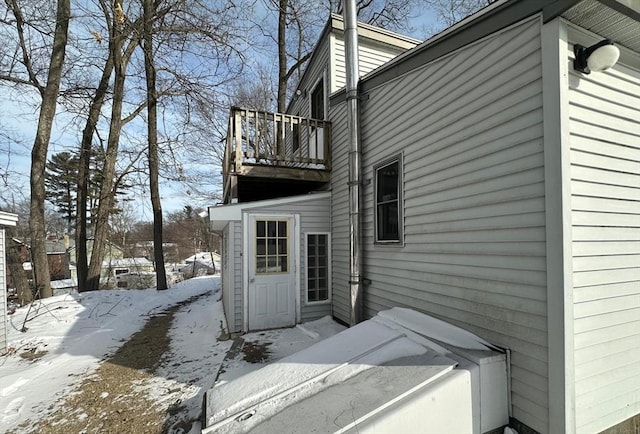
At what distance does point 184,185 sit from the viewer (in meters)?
13.6

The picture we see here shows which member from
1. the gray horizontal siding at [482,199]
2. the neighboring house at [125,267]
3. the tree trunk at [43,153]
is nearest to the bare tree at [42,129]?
the tree trunk at [43,153]

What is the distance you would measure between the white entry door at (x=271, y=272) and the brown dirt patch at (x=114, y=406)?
1.82 meters

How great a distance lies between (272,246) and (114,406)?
3.32m

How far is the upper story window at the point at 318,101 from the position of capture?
7.43 metres

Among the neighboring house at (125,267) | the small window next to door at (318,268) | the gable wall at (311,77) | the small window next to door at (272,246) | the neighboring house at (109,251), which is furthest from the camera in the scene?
the neighboring house at (125,267)

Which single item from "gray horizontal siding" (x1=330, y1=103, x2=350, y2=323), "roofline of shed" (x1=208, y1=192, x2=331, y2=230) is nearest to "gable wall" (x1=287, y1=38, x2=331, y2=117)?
"gray horizontal siding" (x1=330, y1=103, x2=350, y2=323)

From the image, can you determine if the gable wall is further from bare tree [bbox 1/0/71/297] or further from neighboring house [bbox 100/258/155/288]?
neighboring house [bbox 100/258/155/288]

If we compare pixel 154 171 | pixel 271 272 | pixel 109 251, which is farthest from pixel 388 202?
pixel 109 251

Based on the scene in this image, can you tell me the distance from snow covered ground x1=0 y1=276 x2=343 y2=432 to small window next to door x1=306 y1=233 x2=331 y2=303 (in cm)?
59

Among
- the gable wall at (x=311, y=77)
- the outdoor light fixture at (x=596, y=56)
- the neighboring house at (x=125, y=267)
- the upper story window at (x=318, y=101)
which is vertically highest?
the gable wall at (x=311, y=77)

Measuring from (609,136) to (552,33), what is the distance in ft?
3.26

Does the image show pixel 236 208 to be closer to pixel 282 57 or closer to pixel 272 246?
pixel 272 246

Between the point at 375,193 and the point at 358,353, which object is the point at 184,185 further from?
the point at 358,353

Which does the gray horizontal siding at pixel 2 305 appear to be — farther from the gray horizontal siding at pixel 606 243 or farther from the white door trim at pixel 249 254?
the gray horizontal siding at pixel 606 243
